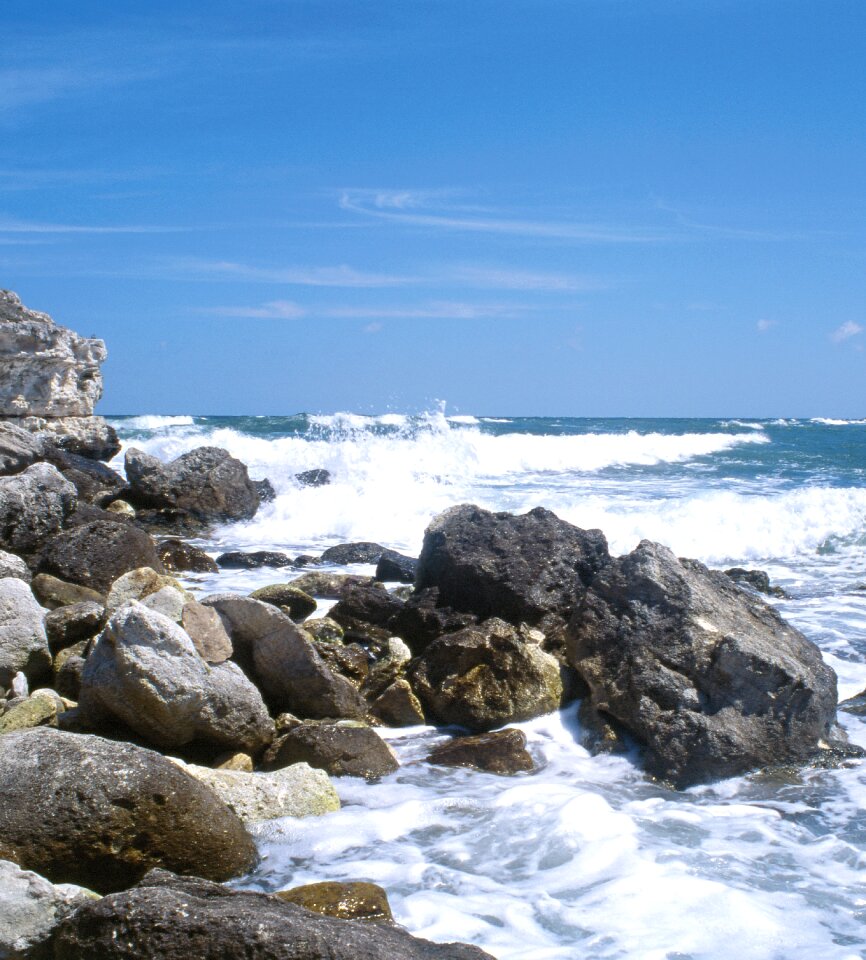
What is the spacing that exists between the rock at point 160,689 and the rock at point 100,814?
78cm

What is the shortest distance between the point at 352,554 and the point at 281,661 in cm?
551

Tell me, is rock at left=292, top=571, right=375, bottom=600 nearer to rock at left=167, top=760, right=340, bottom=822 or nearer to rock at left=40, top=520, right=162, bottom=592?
rock at left=40, top=520, right=162, bottom=592

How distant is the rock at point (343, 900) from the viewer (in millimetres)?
3121

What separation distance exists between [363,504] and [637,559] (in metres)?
8.90

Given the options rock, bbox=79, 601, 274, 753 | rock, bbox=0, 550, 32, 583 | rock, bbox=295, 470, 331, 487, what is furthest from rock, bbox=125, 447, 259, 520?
rock, bbox=79, 601, 274, 753

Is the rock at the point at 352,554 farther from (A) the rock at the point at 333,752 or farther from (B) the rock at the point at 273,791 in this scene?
(B) the rock at the point at 273,791

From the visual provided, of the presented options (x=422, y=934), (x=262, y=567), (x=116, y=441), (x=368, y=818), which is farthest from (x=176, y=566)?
(x=116, y=441)

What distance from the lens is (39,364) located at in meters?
16.0

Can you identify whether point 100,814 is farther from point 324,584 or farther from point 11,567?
point 324,584

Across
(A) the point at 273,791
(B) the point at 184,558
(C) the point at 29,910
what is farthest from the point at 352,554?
(C) the point at 29,910

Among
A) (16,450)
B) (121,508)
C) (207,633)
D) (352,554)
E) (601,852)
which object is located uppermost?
(16,450)

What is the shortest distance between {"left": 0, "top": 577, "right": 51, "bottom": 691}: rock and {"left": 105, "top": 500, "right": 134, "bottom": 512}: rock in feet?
21.6

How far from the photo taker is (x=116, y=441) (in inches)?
716

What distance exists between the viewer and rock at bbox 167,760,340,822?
3.93 metres
